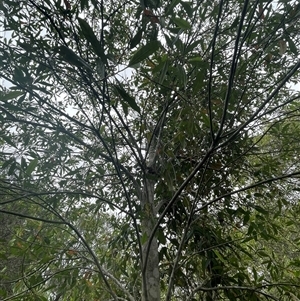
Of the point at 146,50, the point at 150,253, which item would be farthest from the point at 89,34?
the point at 150,253

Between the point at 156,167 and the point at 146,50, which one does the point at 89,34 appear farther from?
the point at 156,167

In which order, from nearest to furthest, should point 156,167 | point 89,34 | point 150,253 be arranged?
point 89,34
point 150,253
point 156,167

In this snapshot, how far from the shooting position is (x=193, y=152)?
127cm

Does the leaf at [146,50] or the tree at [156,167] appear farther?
the tree at [156,167]

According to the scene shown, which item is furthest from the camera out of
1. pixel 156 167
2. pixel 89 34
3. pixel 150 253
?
pixel 156 167

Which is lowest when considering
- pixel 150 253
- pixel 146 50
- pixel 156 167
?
pixel 150 253

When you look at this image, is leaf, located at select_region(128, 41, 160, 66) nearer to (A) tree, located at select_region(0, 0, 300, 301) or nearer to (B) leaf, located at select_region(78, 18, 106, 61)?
(B) leaf, located at select_region(78, 18, 106, 61)

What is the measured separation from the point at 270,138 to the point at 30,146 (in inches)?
60.2

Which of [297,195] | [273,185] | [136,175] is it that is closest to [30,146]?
[136,175]

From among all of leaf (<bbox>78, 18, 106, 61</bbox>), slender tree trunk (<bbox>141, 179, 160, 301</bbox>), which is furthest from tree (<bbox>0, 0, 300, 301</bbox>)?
leaf (<bbox>78, 18, 106, 61</bbox>)

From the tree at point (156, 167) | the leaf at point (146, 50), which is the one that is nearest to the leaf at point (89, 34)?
the leaf at point (146, 50)

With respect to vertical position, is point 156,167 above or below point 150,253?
above

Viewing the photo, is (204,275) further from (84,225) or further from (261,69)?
(261,69)

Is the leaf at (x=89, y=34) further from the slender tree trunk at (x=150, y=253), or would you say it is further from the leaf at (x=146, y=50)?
the slender tree trunk at (x=150, y=253)
